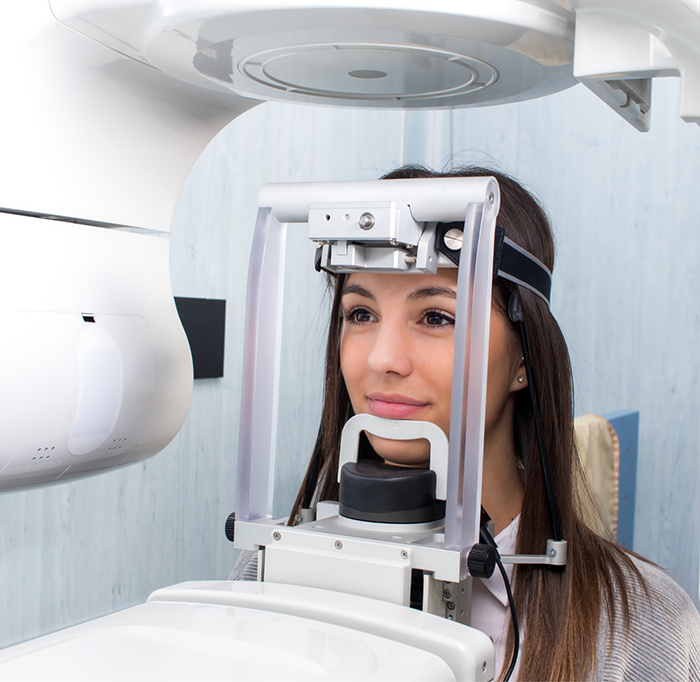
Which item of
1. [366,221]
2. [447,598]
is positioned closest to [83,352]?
[366,221]

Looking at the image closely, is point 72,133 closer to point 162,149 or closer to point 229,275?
point 162,149

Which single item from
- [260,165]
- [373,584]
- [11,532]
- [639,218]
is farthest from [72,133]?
[639,218]

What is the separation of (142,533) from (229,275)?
619 millimetres

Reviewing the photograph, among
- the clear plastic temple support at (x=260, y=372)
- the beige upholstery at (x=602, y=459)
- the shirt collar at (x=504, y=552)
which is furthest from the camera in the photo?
the beige upholstery at (x=602, y=459)

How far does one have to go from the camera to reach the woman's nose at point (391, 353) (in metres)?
0.85

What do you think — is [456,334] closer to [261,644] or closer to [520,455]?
[261,644]

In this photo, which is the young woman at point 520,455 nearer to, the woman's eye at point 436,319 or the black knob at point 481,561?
the woman's eye at point 436,319

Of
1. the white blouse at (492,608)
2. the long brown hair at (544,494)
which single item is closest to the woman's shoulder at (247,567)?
the long brown hair at (544,494)

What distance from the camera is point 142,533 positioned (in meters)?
1.69

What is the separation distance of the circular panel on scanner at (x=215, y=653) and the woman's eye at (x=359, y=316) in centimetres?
45

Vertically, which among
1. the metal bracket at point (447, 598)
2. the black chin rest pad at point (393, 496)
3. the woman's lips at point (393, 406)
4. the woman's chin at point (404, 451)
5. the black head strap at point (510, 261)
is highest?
the black head strap at point (510, 261)

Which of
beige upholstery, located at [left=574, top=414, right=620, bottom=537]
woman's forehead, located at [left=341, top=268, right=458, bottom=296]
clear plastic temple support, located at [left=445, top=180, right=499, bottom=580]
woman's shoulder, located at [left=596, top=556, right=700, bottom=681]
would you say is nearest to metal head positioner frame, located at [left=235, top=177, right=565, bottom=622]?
clear plastic temple support, located at [left=445, top=180, right=499, bottom=580]

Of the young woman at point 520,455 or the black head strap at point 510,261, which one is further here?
the young woman at point 520,455

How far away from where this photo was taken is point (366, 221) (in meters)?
0.71
